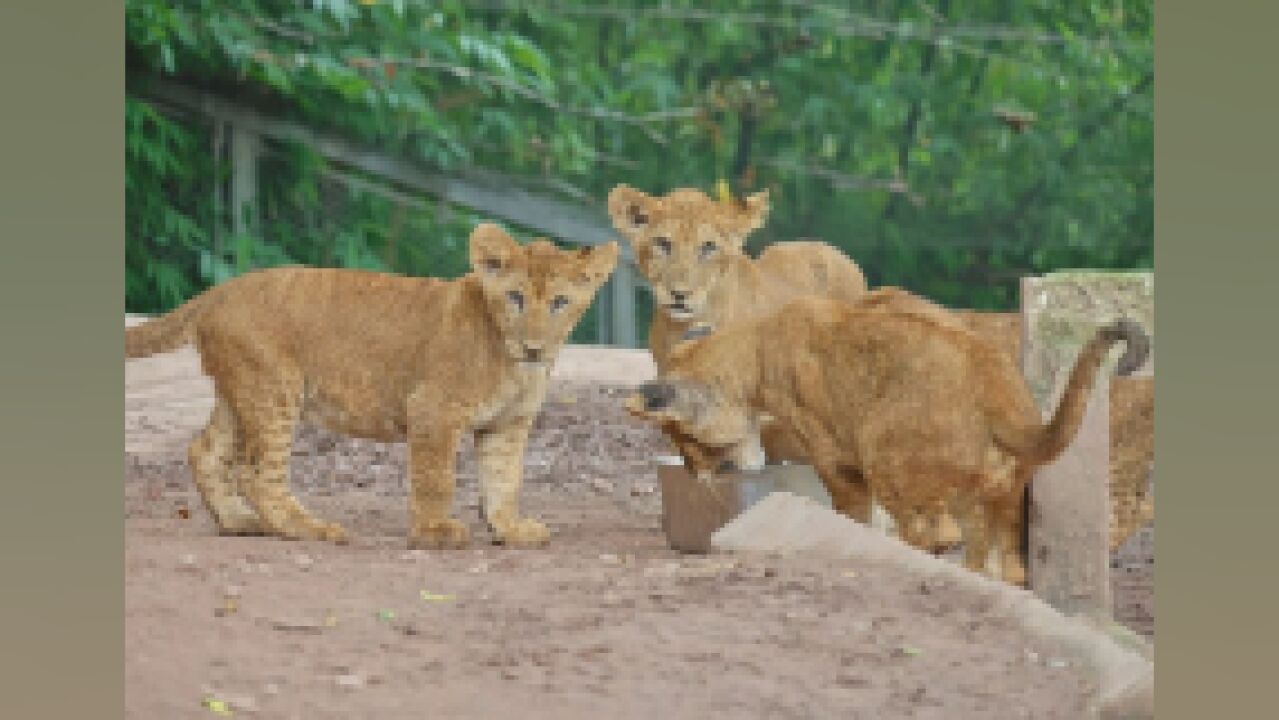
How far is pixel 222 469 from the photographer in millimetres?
6172

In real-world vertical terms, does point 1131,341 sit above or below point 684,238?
below

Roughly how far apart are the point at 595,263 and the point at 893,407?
1.01 metres

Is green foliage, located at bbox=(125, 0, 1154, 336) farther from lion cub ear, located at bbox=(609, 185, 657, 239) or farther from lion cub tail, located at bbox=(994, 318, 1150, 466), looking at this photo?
lion cub tail, located at bbox=(994, 318, 1150, 466)

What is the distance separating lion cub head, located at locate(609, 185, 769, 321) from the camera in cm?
702

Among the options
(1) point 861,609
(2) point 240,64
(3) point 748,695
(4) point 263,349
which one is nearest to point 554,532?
(4) point 263,349

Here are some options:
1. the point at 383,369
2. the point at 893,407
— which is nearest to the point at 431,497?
the point at 383,369

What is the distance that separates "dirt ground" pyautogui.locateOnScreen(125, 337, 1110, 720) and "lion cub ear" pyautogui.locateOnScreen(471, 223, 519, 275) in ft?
2.81

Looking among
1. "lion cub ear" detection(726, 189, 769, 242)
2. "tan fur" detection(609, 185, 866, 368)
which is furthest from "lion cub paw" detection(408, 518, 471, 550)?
"lion cub ear" detection(726, 189, 769, 242)

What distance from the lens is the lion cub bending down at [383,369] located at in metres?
5.89

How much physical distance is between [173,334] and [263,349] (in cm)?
35

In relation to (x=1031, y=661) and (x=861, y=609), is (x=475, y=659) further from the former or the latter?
(x=1031, y=661)

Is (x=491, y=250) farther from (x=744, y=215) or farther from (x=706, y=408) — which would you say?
(x=744, y=215)

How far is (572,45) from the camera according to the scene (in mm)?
12867

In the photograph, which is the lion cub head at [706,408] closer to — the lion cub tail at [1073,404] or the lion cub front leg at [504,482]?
the lion cub front leg at [504,482]
